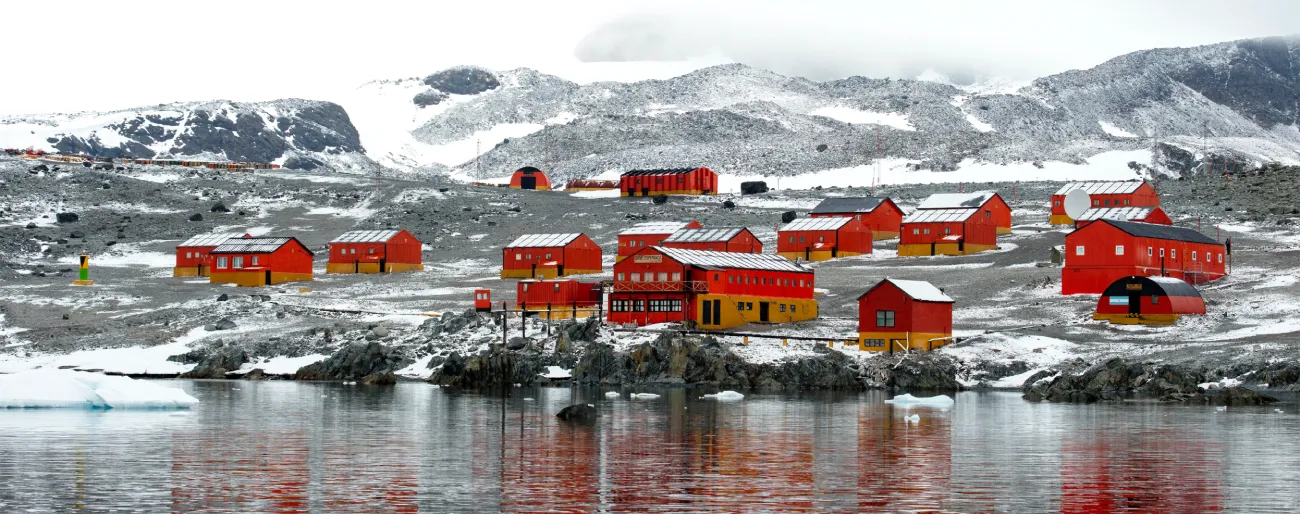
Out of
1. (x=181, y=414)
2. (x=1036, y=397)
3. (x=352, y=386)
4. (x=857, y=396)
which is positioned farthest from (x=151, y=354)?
(x=1036, y=397)

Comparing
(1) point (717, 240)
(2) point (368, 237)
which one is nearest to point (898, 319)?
(1) point (717, 240)

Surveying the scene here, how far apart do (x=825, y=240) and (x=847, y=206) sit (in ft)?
40.8

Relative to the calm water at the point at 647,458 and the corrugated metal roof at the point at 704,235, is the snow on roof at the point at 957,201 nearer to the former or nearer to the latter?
the corrugated metal roof at the point at 704,235

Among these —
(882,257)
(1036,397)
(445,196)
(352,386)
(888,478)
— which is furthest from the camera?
(445,196)

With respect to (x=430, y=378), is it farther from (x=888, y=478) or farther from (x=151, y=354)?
(x=888, y=478)

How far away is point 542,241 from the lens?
399 feet

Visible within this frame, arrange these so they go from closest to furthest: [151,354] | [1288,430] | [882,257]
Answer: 1. [1288,430]
2. [151,354]
3. [882,257]

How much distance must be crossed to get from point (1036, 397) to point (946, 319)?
43.2ft

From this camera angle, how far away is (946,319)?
267 ft

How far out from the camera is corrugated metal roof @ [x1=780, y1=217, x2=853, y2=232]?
411 ft

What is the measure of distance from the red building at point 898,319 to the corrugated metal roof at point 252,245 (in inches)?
2115

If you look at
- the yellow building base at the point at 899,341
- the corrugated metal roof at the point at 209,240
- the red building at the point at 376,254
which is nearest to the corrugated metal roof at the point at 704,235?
the red building at the point at 376,254

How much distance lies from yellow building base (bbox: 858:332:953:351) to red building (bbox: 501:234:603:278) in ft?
139

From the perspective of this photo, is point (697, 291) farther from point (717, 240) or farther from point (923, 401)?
point (717, 240)
